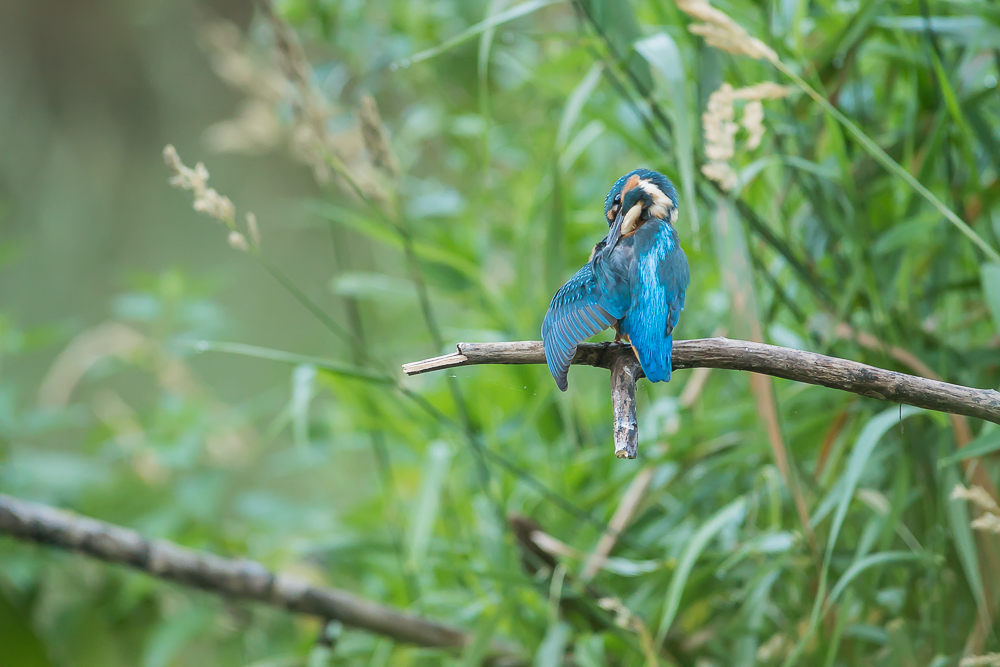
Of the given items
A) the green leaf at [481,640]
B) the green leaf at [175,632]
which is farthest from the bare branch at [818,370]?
the green leaf at [175,632]

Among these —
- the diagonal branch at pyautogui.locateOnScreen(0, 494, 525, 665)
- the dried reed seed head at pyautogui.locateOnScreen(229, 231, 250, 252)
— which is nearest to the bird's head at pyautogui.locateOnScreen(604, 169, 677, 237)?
the dried reed seed head at pyautogui.locateOnScreen(229, 231, 250, 252)

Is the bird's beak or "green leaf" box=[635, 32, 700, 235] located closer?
the bird's beak

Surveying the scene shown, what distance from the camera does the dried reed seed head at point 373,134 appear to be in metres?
0.45

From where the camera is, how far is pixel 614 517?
67cm

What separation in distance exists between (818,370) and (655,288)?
0.20 feet

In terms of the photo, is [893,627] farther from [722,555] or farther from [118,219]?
[118,219]

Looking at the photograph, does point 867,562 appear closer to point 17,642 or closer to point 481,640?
point 481,640

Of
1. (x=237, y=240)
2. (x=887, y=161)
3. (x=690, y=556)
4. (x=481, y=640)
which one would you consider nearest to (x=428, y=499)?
(x=481, y=640)

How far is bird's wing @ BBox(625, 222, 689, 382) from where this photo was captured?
0.23 metres

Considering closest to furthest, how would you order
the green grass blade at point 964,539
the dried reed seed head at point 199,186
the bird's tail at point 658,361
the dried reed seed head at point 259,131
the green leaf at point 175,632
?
the bird's tail at point 658,361 → the dried reed seed head at point 199,186 → the green grass blade at point 964,539 → the green leaf at point 175,632 → the dried reed seed head at point 259,131

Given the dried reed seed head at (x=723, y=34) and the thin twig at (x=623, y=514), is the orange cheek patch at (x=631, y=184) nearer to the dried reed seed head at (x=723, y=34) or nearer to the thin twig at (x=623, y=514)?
the dried reed seed head at (x=723, y=34)

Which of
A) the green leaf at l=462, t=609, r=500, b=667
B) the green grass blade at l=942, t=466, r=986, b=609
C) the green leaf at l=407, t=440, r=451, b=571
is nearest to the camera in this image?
the green grass blade at l=942, t=466, r=986, b=609

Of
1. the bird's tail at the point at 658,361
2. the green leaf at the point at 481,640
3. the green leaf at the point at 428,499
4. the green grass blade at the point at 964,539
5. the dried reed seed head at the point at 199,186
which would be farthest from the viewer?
the green leaf at the point at 428,499

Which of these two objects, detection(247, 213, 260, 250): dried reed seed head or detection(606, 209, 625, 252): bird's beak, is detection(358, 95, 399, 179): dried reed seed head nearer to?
detection(247, 213, 260, 250): dried reed seed head
